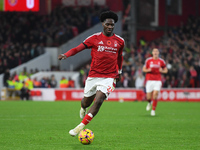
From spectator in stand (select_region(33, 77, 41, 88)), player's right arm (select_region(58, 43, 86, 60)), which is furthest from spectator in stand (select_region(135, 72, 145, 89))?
player's right arm (select_region(58, 43, 86, 60))

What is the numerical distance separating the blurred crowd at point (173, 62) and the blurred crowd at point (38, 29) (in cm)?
500

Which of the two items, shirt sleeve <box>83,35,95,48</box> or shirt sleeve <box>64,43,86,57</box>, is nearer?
shirt sleeve <box>64,43,86,57</box>

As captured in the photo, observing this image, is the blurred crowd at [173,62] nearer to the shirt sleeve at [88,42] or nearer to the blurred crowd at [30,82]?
the blurred crowd at [30,82]

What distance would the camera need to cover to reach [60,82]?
93.3 ft

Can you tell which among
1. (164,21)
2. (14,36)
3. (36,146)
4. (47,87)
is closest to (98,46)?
(36,146)

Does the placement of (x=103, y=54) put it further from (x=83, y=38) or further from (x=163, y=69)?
(x=83, y=38)

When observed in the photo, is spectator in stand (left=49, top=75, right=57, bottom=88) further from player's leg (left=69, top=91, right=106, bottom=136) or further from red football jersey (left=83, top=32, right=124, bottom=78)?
player's leg (left=69, top=91, right=106, bottom=136)

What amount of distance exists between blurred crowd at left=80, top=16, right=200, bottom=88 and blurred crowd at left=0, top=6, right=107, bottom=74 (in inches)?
197

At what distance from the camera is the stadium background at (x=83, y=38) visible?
2716cm

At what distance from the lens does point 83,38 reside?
3447 cm

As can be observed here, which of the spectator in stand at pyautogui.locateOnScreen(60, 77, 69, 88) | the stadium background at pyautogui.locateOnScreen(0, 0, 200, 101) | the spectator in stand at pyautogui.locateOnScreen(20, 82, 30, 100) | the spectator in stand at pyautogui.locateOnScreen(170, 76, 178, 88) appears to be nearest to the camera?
the spectator in stand at pyautogui.locateOnScreen(170, 76, 178, 88)

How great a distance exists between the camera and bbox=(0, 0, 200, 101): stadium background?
27156mm

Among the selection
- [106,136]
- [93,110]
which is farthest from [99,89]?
[106,136]

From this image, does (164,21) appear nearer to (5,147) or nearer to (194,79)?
(194,79)
